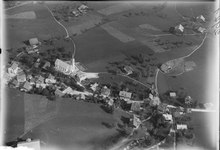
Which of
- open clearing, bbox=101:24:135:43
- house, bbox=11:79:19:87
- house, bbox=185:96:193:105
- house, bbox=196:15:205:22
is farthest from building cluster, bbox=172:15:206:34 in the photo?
house, bbox=11:79:19:87

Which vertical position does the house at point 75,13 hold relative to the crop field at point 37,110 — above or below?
above

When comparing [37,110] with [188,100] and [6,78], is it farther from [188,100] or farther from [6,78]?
[188,100]

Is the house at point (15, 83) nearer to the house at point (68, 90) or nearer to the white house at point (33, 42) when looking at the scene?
the house at point (68, 90)

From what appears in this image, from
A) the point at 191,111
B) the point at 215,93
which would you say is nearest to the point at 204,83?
the point at 215,93

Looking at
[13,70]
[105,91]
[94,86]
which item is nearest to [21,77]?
[13,70]

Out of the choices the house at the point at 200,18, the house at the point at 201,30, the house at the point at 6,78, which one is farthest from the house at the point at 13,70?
the house at the point at 200,18

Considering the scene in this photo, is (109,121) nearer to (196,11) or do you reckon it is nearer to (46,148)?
(46,148)
